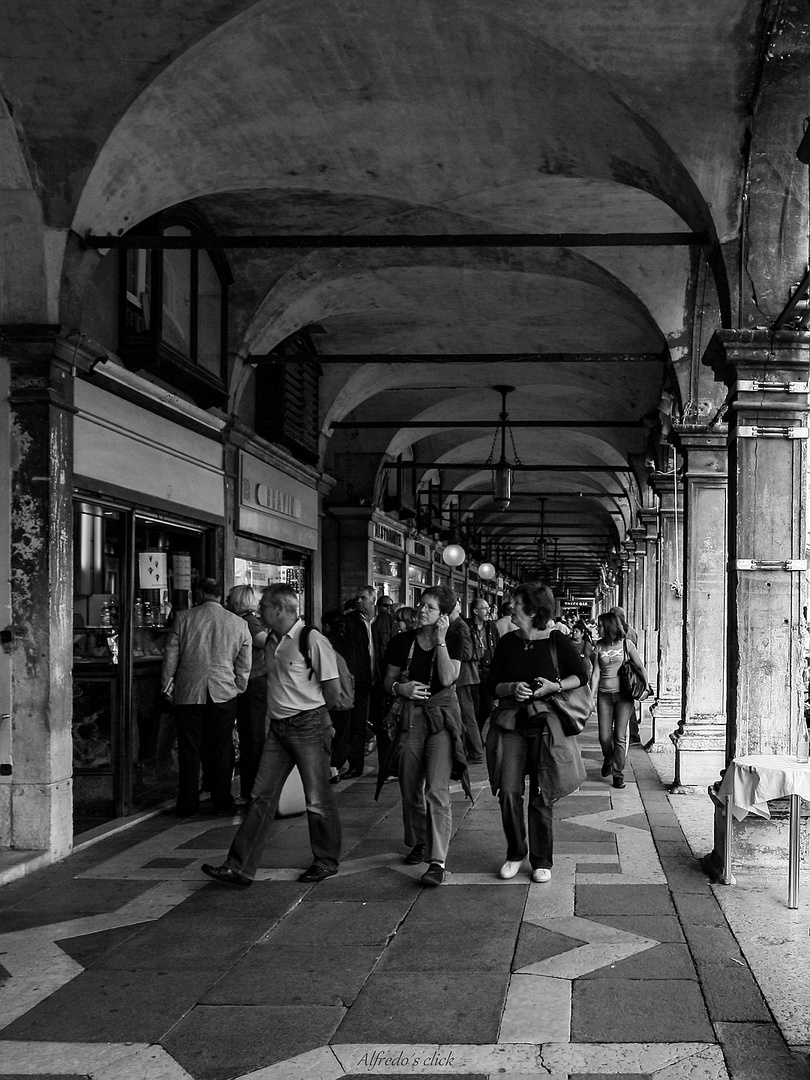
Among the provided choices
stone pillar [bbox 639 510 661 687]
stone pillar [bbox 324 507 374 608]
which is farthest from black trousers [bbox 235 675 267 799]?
stone pillar [bbox 639 510 661 687]

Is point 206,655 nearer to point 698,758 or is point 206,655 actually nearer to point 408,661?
point 408,661

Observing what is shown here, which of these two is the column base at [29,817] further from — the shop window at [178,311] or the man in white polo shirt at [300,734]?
the shop window at [178,311]

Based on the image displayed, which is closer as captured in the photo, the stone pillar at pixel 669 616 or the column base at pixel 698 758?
the column base at pixel 698 758

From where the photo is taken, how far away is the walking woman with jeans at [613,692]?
9602 mm

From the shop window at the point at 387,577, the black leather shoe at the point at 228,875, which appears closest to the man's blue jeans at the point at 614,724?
the black leather shoe at the point at 228,875

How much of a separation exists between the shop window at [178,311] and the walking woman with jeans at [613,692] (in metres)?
3.99

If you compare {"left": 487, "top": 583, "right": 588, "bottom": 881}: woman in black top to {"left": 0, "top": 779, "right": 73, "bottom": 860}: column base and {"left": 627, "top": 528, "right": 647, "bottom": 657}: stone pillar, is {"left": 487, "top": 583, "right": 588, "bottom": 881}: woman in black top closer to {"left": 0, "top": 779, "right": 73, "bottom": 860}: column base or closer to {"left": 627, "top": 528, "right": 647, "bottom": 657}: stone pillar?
{"left": 0, "top": 779, "right": 73, "bottom": 860}: column base

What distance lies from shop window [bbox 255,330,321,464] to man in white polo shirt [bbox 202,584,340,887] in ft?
15.6

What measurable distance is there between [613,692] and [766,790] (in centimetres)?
416

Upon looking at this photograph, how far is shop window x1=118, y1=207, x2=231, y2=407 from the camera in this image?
786 cm

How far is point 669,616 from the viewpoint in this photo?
509 inches

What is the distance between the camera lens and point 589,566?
60.6 m

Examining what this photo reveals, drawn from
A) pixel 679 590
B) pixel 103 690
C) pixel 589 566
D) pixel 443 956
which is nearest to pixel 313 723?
pixel 443 956

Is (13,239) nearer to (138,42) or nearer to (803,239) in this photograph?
(138,42)
